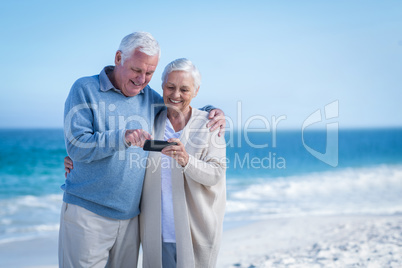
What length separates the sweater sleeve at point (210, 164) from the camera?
2.11 meters

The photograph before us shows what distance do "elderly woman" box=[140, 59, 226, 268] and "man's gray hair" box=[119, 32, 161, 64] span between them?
0.20 meters

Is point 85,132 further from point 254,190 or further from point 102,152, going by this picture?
point 254,190

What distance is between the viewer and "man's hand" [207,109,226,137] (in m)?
2.32

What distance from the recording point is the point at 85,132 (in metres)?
1.99

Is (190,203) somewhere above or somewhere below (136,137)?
below

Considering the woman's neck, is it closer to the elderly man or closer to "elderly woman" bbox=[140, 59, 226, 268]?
"elderly woman" bbox=[140, 59, 226, 268]

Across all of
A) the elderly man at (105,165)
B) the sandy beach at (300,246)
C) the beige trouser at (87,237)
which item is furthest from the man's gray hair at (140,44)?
the sandy beach at (300,246)

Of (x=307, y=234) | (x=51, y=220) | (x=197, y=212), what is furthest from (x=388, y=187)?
(x=197, y=212)

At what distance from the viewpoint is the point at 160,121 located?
2365 mm

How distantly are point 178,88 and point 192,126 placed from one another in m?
0.23

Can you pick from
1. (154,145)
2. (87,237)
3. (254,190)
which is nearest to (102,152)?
(154,145)

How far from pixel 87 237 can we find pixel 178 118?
0.83 meters

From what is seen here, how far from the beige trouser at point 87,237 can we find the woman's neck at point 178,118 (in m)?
0.61

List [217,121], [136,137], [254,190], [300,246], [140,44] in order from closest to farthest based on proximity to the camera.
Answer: [136,137], [140,44], [217,121], [300,246], [254,190]
